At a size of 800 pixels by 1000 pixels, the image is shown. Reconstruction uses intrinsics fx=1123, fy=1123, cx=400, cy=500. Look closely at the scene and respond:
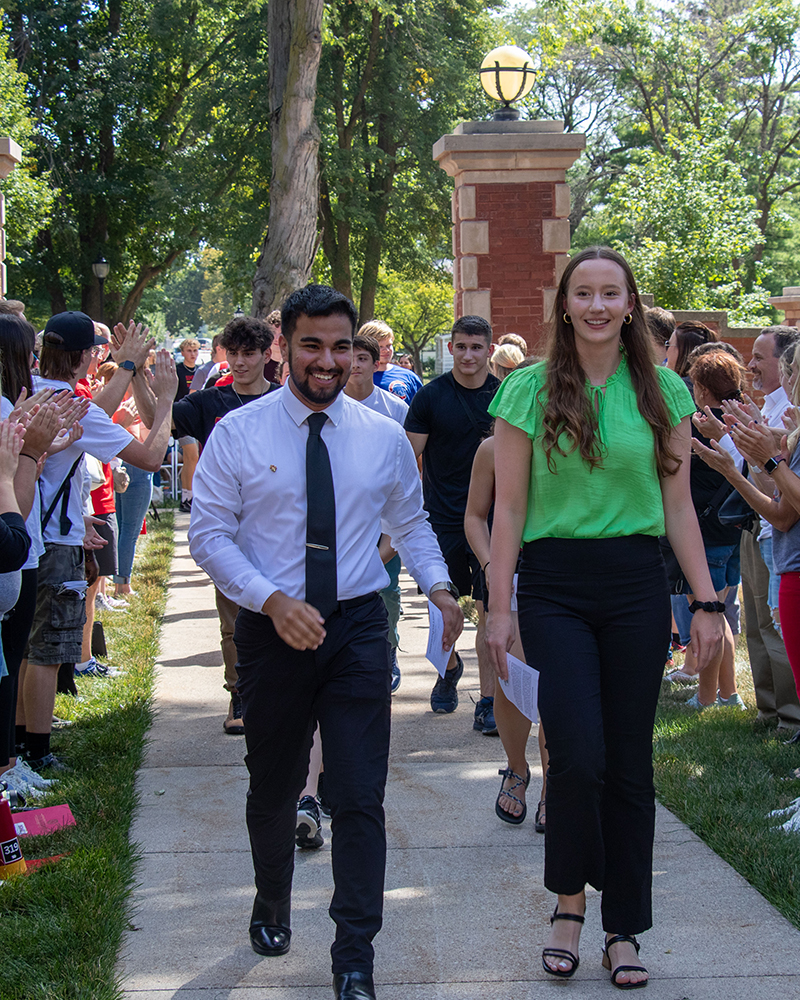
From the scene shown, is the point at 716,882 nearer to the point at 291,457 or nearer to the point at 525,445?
the point at 525,445

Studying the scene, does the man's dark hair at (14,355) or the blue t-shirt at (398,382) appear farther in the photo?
the blue t-shirt at (398,382)

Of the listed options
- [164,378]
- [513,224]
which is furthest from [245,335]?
[513,224]

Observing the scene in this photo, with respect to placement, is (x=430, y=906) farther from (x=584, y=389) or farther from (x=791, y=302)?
(x=791, y=302)

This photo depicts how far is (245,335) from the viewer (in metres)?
6.04

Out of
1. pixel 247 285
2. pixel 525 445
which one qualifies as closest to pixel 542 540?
pixel 525 445

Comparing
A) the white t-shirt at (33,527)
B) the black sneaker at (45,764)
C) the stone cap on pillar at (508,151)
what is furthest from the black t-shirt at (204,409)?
the stone cap on pillar at (508,151)

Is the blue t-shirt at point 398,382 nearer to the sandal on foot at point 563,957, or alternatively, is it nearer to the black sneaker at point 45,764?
the black sneaker at point 45,764

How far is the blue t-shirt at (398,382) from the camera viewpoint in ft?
26.7

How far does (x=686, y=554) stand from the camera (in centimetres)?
360

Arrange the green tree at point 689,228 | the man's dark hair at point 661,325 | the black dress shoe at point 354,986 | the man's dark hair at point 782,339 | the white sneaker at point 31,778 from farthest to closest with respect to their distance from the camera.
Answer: the green tree at point 689,228 → the man's dark hair at point 661,325 → the man's dark hair at point 782,339 → the white sneaker at point 31,778 → the black dress shoe at point 354,986

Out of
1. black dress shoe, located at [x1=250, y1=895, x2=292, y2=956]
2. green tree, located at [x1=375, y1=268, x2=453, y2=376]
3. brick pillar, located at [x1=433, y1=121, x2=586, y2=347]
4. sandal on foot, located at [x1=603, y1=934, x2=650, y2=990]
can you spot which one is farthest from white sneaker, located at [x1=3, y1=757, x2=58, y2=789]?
green tree, located at [x1=375, y1=268, x2=453, y2=376]

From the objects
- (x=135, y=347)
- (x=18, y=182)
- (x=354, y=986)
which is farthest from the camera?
(x=18, y=182)

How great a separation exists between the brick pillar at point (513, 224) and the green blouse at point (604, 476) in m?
8.49

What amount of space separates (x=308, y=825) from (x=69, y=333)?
2.60 meters
